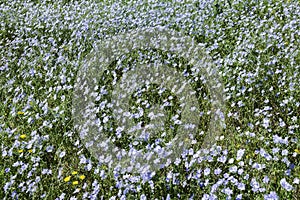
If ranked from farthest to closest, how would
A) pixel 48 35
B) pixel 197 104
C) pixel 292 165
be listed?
pixel 48 35 < pixel 197 104 < pixel 292 165

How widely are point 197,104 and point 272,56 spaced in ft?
3.37

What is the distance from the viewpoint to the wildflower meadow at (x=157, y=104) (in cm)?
333

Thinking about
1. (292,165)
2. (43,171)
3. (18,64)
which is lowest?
(292,165)

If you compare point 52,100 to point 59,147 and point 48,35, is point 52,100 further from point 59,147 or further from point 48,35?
point 48,35

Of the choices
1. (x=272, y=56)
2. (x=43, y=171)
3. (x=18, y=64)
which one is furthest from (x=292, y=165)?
(x=18, y=64)

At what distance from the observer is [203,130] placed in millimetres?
3840

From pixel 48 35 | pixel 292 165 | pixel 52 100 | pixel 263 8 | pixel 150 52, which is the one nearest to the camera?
pixel 292 165

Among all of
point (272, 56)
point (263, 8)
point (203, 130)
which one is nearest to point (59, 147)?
point (203, 130)

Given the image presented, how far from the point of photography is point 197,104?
4234 millimetres

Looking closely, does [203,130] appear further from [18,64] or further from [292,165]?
[18,64]

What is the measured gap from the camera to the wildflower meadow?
10.9ft

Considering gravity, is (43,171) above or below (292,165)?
above

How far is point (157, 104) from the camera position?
4.41 meters

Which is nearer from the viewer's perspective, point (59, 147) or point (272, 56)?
point (59, 147)
